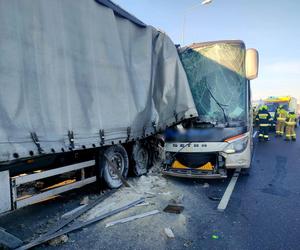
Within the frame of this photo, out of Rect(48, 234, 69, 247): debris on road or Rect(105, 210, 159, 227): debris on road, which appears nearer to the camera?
Rect(48, 234, 69, 247): debris on road

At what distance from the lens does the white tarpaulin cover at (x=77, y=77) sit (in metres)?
3.03

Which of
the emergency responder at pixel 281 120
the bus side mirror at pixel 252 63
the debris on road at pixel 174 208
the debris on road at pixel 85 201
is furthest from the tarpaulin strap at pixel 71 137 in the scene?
the emergency responder at pixel 281 120

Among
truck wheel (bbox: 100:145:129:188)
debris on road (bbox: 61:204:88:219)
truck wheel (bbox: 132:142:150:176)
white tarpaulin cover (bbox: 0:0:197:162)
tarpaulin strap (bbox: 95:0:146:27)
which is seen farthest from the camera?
truck wheel (bbox: 132:142:150:176)

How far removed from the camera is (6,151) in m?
2.90

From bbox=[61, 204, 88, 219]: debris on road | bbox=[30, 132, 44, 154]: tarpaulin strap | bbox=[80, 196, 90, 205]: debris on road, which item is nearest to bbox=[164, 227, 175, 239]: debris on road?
bbox=[61, 204, 88, 219]: debris on road

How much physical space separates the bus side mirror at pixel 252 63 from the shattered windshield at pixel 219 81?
0.90 ft

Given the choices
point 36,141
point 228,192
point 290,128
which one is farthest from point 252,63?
point 290,128

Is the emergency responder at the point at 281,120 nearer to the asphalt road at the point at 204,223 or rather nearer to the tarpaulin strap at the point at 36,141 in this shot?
the asphalt road at the point at 204,223

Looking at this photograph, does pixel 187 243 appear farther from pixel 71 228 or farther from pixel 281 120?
pixel 281 120

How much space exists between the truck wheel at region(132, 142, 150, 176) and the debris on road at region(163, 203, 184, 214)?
1.65 metres

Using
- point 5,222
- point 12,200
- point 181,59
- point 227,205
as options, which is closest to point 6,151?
point 12,200

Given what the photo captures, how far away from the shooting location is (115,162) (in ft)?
17.9

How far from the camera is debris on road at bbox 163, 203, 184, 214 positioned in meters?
4.29

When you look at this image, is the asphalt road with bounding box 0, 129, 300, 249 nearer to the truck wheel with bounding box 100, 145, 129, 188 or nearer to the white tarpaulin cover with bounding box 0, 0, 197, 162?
the truck wheel with bounding box 100, 145, 129, 188
